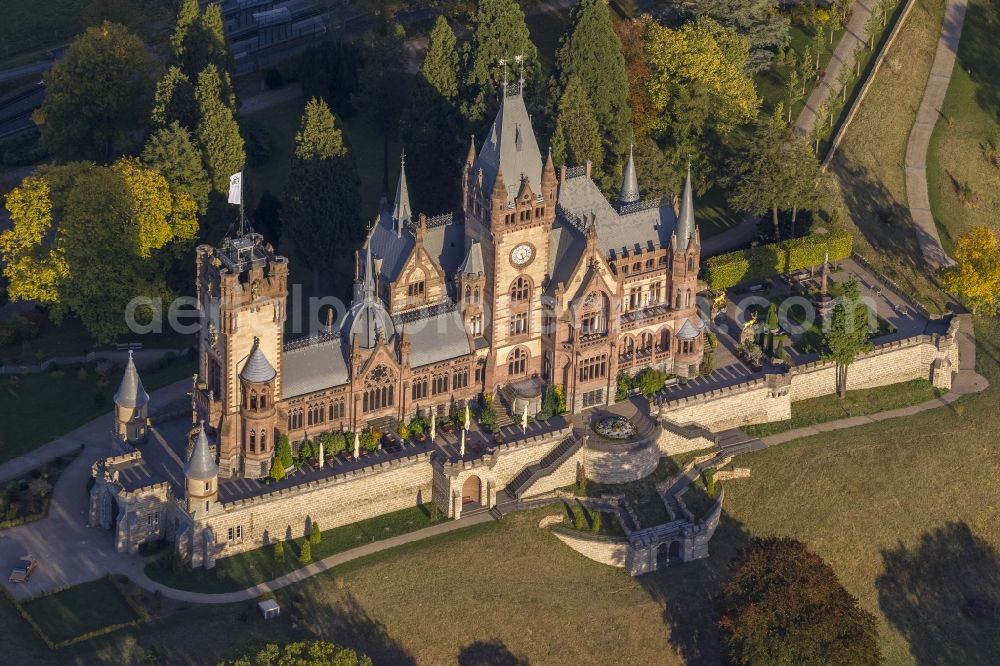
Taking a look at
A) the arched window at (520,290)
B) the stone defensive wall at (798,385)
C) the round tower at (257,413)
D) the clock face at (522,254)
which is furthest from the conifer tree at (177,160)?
the stone defensive wall at (798,385)

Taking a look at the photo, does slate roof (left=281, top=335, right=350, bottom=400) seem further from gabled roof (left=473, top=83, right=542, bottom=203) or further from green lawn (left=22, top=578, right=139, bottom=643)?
green lawn (left=22, top=578, right=139, bottom=643)

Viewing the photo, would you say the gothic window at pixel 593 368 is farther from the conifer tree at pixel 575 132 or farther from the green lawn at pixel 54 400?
the green lawn at pixel 54 400

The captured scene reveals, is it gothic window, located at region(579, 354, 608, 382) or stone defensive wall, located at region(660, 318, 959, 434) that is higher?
gothic window, located at region(579, 354, 608, 382)

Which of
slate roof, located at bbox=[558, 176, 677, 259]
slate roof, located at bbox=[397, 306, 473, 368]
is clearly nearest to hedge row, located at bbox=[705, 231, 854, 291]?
slate roof, located at bbox=[558, 176, 677, 259]

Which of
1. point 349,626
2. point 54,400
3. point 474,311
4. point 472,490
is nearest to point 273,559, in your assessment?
point 349,626

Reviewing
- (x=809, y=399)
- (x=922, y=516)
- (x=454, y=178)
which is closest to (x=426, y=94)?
(x=454, y=178)

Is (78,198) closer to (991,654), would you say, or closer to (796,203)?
(796,203)

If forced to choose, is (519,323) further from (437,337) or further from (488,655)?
(488,655)
